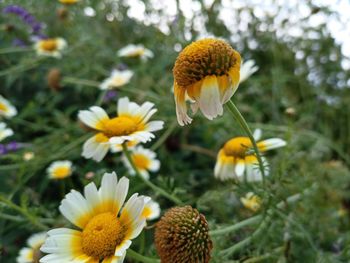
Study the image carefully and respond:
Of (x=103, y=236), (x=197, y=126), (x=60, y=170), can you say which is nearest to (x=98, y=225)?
(x=103, y=236)

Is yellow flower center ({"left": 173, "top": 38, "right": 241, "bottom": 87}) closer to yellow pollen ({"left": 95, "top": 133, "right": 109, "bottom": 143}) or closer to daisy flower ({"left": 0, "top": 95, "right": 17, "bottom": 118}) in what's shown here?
yellow pollen ({"left": 95, "top": 133, "right": 109, "bottom": 143})

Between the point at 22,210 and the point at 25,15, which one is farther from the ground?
the point at 25,15

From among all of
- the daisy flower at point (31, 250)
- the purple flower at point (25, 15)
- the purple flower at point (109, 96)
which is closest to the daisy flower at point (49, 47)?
the purple flower at point (25, 15)

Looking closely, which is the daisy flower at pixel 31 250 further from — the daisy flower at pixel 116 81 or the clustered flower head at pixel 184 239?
the daisy flower at pixel 116 81

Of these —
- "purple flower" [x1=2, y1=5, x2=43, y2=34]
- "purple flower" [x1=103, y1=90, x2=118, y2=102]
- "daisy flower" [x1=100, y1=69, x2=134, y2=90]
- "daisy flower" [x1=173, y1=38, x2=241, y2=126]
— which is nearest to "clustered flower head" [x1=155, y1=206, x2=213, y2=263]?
"daisy flower" [x1=173, y1=38, x2=241, y2=126]

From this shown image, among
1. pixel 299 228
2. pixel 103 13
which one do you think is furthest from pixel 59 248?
pixel 103 13

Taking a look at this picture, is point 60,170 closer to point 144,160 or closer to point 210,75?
point 144,160
